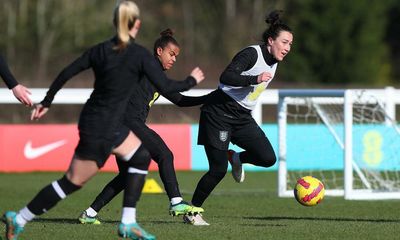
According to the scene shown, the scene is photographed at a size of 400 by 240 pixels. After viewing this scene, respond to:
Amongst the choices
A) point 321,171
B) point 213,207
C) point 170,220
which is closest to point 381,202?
point 213,207

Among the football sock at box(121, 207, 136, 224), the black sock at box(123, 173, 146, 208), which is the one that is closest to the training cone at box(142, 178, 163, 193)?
the black sock at box(123, 173, 146, 208)

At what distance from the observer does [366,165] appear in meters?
18.1

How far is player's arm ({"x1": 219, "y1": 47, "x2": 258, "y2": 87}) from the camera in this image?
34.4ft

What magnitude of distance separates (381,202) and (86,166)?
22.5 ft

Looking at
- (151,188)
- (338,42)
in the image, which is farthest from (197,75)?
(338,42)

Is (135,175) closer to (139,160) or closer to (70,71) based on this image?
(139,160)

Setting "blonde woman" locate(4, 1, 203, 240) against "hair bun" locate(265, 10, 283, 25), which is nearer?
"blonde woman" locate(4, 1, 203, 240)

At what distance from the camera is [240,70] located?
10.8 metres

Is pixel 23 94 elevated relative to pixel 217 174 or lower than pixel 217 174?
elevated

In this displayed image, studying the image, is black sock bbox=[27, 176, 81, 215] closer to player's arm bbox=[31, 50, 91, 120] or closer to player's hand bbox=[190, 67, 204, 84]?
player's arm bbox=[31, 50, 91, 120]

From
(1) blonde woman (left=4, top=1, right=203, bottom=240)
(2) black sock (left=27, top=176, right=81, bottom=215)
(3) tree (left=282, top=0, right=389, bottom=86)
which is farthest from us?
(3) tree (left=282, top=0, right=389, bottom=86)

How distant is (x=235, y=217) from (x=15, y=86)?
347cm

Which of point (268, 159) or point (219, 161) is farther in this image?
point (268, 159)

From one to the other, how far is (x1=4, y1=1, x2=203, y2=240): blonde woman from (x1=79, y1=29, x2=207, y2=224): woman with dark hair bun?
5.67 ft
